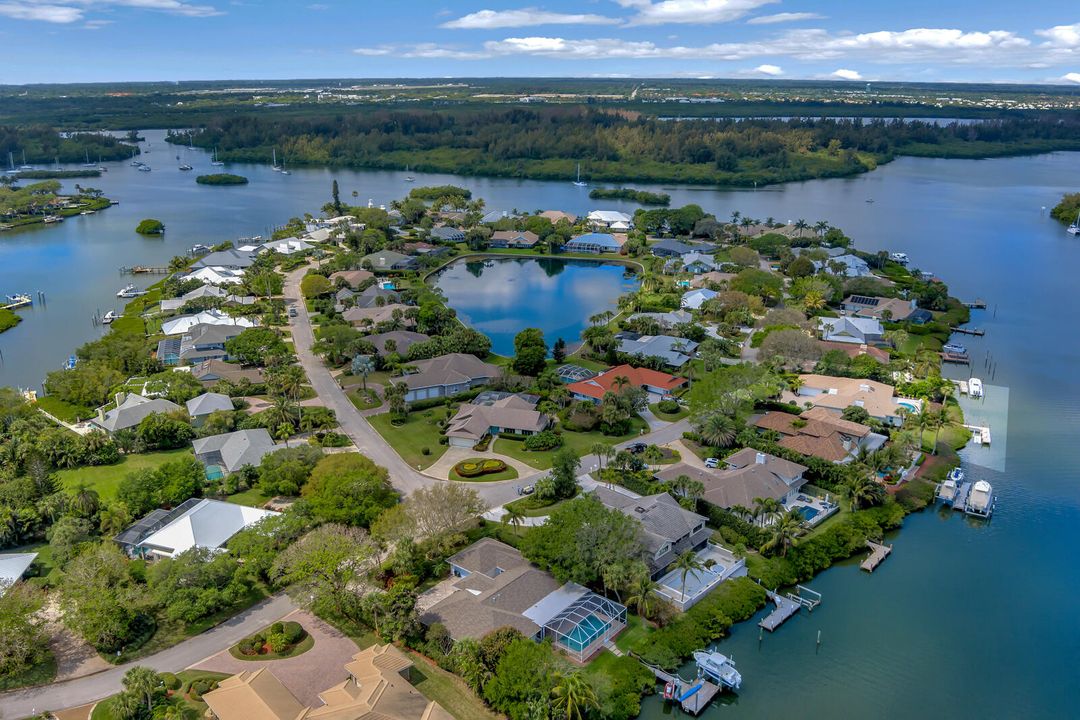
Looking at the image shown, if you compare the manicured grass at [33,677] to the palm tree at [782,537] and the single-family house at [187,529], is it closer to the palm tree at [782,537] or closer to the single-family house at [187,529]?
the single-family house at [187,529]

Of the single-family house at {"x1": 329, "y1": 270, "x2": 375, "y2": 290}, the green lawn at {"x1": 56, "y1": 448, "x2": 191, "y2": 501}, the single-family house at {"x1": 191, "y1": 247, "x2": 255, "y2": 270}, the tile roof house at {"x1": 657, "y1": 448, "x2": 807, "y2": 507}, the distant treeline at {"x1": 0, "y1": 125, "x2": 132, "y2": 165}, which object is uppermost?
the distant treeline at {"x1": 0, "y1": 125, "x2": 132, "y2": 165}

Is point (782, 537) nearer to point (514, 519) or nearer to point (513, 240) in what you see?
point (514, 519)

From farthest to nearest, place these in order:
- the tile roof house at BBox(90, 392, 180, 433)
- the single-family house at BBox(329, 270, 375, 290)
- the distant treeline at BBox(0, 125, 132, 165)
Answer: the distant treeline at BBox(0, 125, 132, 165) → the single-family house at BBox(329, 270, 375, 290) → the tile roof house at BBox(90, 392, 180, 433)

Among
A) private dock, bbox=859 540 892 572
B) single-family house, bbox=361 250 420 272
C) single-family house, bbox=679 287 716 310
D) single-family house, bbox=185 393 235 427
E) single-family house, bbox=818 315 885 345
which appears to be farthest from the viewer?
single-family house, bbox=361 250 420 272

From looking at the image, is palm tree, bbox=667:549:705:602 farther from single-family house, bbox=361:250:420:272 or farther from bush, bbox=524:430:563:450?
single-family house, bbox=361:250:420:272

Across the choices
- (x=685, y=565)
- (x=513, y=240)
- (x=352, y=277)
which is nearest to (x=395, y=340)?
(x=352, y=277)

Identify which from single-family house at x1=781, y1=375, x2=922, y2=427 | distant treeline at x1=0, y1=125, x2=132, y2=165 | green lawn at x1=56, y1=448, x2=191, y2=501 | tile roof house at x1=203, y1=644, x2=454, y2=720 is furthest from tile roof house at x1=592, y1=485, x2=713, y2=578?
distant treeline at x1=0, y1=125, x2=132, y2=165

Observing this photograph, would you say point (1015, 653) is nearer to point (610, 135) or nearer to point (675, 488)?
point (675, 488)
